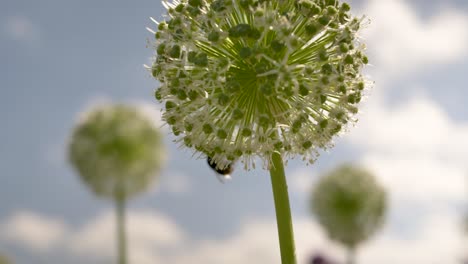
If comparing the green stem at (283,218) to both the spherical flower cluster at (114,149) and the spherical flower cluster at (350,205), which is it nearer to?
the spherical flower cluster at (114,149)

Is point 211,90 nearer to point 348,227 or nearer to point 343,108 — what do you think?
point 343,108

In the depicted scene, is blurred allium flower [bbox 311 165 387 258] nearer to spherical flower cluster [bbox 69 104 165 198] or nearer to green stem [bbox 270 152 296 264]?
spherical flower cluster [bbox 69 104 165 198]

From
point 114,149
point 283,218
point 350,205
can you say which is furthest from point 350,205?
point 283,218

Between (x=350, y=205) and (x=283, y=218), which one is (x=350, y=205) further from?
(x=283, y=218)

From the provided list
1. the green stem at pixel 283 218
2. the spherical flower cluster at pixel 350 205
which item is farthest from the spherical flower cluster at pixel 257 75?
the spherical flower cluster at pixel 350 205

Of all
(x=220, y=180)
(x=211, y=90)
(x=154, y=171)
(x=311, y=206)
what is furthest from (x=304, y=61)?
(x=311, y=206)

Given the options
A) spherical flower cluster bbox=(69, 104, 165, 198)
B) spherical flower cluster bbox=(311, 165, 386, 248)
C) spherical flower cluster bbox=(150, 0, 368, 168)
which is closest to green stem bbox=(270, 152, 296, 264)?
spherical flower cluster bbox=(150, 0, 368, 168)
